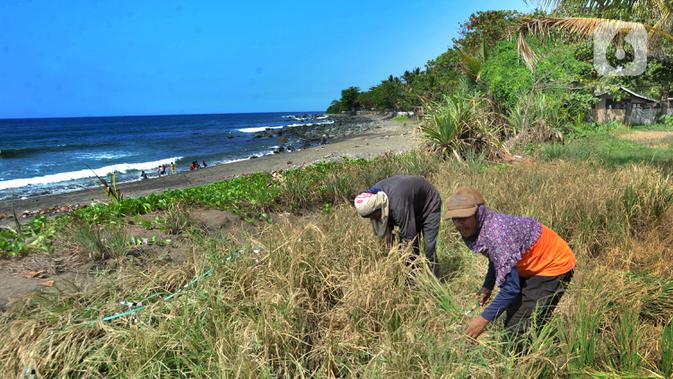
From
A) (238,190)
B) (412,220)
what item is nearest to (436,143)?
(238,190)

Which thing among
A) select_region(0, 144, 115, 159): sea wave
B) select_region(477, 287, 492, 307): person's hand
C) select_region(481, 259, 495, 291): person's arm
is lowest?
select_region(477, 287, 492, 307): person's hand

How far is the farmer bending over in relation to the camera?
2611 millimetres

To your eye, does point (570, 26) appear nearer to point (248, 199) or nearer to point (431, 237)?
point (431, 237)

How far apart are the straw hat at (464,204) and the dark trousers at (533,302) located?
0.65m

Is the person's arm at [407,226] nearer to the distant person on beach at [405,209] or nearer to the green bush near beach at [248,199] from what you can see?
the distant person on beach at [405,209]

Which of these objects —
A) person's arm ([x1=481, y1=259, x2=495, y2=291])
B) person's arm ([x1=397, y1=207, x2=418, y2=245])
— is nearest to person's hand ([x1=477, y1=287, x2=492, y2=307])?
person's arm ([x1=481, y1=259, x2=495, y2=291])

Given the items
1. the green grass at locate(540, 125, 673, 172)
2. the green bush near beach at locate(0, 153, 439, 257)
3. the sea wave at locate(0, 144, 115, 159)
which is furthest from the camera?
the sea wave at locate(0, 144, 115, 159)

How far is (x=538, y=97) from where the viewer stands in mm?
14711

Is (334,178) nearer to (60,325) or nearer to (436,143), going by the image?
(436,143)

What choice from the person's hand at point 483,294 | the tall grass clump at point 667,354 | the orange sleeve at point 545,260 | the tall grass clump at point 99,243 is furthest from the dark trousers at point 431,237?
the tall grass clump at point 99,243

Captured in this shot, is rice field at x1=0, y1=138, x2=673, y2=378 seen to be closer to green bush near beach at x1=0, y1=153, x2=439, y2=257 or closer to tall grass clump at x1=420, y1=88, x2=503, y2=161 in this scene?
green bush near beach at x1=0, y1=153, x2=439, y2=257

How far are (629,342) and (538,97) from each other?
13.6m

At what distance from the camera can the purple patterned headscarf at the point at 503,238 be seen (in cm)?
260

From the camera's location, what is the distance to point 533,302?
2.81 m
